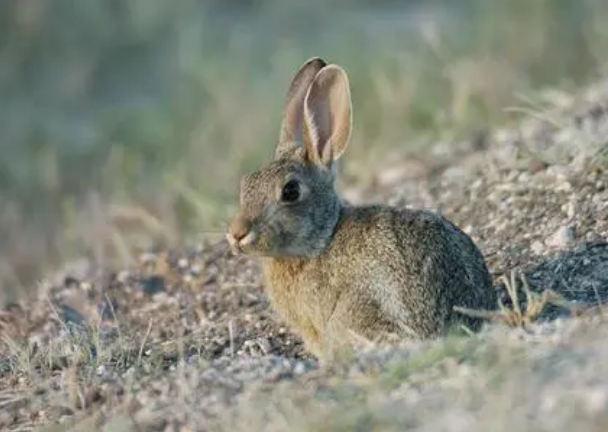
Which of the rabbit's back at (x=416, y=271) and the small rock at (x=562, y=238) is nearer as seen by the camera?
the rabbit's back at (x=416, y=271)

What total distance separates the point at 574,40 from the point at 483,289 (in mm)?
7229

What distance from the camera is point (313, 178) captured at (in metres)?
7.69

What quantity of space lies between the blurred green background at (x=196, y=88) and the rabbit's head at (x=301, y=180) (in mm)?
1548

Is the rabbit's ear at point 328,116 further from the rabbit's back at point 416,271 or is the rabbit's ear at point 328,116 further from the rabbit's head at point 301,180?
the rabbit's back at point 416,271

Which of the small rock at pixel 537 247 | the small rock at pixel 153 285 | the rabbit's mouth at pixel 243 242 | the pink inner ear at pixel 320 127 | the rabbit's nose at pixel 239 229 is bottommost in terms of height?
the small rock at pixel 153 285

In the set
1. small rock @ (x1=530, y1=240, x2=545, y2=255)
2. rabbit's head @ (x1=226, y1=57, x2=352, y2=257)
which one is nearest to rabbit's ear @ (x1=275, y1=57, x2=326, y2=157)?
rabbit's head @ (x1=226, y1=57, x2=352, y2=257)

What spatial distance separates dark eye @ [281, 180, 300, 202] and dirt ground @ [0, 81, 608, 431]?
22.9 inches

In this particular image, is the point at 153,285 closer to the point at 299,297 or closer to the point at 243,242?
the point at 299,297

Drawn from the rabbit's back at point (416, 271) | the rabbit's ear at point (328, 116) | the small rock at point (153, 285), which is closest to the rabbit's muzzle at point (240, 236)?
the rabbit's back at point (416, 271)

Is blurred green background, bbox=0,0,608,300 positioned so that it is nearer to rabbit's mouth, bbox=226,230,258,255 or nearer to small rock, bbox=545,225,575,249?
small rock, bbox=545,225,575,249

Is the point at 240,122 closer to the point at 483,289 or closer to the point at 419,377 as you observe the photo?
the point at 483,289

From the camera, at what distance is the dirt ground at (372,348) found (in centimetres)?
582

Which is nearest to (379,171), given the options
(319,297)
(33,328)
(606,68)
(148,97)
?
(606,68)

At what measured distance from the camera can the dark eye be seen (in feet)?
24.7
